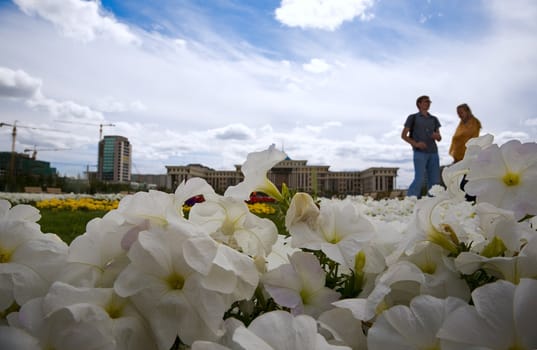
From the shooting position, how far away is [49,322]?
0.42 metres

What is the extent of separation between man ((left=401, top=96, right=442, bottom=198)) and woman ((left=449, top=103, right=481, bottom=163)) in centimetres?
44

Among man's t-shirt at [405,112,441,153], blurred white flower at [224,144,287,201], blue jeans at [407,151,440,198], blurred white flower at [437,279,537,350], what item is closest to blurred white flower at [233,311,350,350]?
blurred white flower at [437,279,537,350]

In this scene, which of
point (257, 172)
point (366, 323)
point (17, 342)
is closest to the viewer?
point (17, 342)

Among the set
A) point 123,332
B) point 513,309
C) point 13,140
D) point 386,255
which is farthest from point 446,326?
point 13,140

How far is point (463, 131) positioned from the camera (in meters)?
7.41

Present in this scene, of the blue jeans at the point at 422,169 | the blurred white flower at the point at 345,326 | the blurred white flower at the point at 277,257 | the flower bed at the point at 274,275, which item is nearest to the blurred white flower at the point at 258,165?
the flower bed at the point at 274,275

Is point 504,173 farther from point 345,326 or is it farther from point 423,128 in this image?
point 423,128

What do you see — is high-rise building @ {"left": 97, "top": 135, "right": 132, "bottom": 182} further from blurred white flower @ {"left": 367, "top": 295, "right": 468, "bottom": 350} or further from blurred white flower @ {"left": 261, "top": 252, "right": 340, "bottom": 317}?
blurred white flower @ {"left": 367, "top": 295, "right": 468, "bottom": 350}

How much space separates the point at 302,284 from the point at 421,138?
308 inches

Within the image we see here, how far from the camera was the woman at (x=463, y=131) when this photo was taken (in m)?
7.23

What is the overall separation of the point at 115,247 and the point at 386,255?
36 cm

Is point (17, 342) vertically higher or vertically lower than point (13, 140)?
lower

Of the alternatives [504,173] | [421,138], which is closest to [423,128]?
[421,138]

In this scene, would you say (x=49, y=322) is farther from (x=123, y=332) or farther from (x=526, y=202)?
(x=526, y=202)
